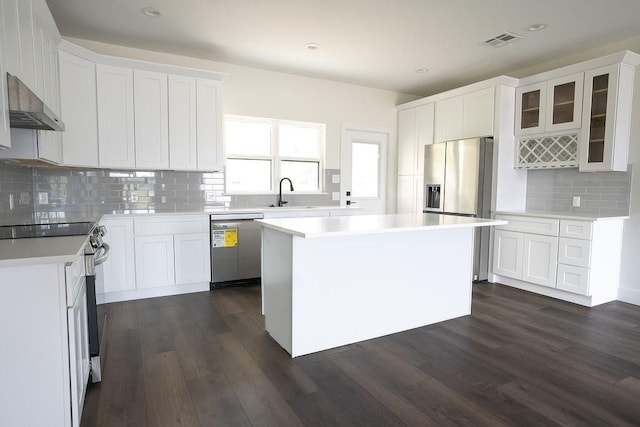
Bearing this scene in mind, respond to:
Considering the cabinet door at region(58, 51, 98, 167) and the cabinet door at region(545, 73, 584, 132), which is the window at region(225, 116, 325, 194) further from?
the cabinet door at region(545, 73, 584, 132)

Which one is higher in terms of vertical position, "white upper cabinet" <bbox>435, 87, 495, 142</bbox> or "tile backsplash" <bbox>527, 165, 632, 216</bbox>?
"white upper cabinet" <bbox>435, 87, 495, 142</bbox>

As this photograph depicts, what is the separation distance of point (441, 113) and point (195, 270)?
12.5 ft

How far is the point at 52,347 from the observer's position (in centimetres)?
159

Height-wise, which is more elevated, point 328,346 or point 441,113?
point 441,113

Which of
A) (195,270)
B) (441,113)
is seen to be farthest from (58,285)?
(441,113)

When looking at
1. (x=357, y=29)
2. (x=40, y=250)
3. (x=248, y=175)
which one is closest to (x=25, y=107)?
(x=40, y=250)

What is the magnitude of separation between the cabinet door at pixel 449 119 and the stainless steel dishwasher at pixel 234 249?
2763mm

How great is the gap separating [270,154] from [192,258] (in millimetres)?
1805

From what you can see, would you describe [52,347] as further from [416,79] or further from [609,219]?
[416,79]

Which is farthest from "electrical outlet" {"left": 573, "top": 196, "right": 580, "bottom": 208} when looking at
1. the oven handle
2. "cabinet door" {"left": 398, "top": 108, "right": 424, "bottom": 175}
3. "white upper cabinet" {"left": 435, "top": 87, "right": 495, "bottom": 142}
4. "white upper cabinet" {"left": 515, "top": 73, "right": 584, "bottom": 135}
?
the oven handle

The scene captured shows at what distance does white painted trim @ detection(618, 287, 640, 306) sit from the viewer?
376 centimetres

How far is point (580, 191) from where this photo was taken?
418 cm

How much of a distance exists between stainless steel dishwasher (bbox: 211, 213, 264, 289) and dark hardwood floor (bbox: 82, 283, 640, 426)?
2.57 ft

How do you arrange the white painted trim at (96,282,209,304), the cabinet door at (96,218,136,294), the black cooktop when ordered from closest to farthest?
the black cooktop
the cabinet door at (96,218,136,294)
the white painted trim at (96,282,209,304)
